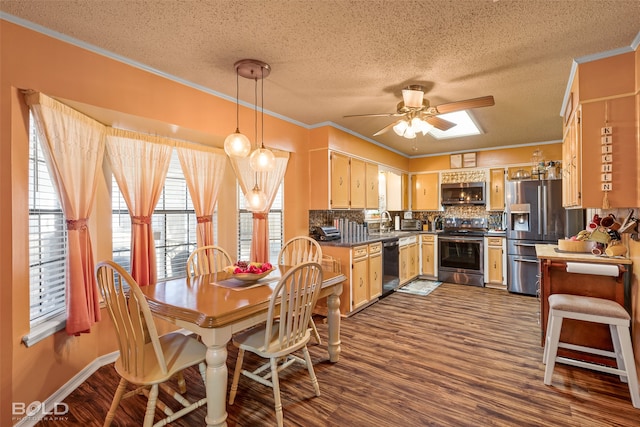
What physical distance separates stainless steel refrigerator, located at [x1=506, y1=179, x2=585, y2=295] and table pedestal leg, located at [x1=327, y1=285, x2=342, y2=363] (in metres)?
3.52

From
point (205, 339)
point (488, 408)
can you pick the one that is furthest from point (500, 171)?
point (205, 339)

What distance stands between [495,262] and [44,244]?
572cm

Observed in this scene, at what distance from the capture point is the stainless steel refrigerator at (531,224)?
4387 mm

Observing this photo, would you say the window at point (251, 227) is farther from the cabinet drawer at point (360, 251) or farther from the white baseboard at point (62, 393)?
the white baseboard at point (62, 393)

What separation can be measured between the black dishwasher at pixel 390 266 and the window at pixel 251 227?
159cm

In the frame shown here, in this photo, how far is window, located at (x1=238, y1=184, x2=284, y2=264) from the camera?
3.66 meters

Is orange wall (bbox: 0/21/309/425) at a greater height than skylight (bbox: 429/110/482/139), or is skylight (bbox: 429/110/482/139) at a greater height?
skylight (bbox: 429/110/482/139)

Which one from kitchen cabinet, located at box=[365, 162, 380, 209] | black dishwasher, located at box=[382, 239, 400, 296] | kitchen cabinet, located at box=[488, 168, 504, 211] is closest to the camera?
black dishwasher, located at box=[382, 239, 400, 296]

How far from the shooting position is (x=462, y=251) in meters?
5.34

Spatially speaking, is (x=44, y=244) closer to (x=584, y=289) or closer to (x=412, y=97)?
(x=412, y=97)

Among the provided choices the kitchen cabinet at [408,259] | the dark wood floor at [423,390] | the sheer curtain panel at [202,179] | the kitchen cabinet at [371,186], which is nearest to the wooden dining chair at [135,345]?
the dark wood floor at [423,390]

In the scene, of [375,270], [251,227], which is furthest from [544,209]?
[251,227]

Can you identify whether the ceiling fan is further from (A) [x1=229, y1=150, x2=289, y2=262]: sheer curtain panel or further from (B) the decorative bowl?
(B) the decorative bowl

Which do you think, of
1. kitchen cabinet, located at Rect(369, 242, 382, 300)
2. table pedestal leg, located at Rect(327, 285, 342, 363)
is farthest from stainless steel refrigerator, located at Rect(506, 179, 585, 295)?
table pedestal leg, located at Rect(327, 285, 342, 363)
